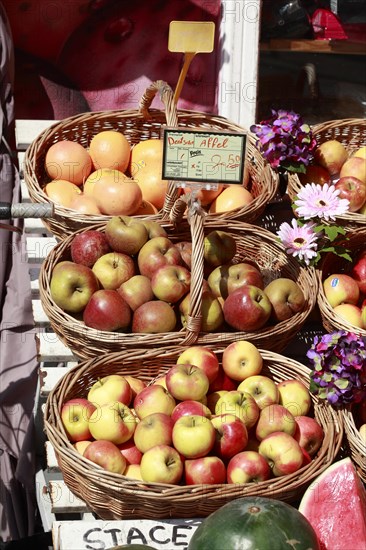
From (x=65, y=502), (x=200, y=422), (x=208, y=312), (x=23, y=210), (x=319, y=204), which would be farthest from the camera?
(x=319, y=204)

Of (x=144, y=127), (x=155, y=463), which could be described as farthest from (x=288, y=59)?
→ (x=155, y=463)

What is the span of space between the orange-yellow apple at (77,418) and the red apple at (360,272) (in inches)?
38.3

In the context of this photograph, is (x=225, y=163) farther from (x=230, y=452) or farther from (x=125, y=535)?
(x=125, y=535)

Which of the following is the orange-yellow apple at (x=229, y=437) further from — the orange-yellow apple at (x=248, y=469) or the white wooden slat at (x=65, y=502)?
the white wooden slat at (x=65, y=502)

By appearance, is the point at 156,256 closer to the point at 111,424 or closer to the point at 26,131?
the point at 111,424

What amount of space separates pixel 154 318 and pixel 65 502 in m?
0.55

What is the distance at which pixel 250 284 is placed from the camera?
A: 7.30 ft

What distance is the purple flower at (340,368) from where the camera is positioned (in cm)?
194

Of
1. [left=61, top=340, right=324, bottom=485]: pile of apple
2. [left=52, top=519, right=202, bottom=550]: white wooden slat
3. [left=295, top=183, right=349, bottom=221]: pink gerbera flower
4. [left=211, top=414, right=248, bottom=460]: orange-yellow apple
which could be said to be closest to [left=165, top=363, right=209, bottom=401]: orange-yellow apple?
[left=61, top=340, right=324, bottom=485]: pile of apple

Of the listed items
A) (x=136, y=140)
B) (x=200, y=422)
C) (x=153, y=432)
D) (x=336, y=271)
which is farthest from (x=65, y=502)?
(x=136, y=140)

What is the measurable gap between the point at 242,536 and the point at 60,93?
2471mm

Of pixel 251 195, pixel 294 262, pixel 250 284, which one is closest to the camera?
pixel 250 284

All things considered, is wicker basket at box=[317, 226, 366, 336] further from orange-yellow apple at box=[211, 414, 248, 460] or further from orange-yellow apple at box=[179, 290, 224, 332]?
orange-yellow apple at box=[211, 414, 248, 460]

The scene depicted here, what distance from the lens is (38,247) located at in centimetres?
258
